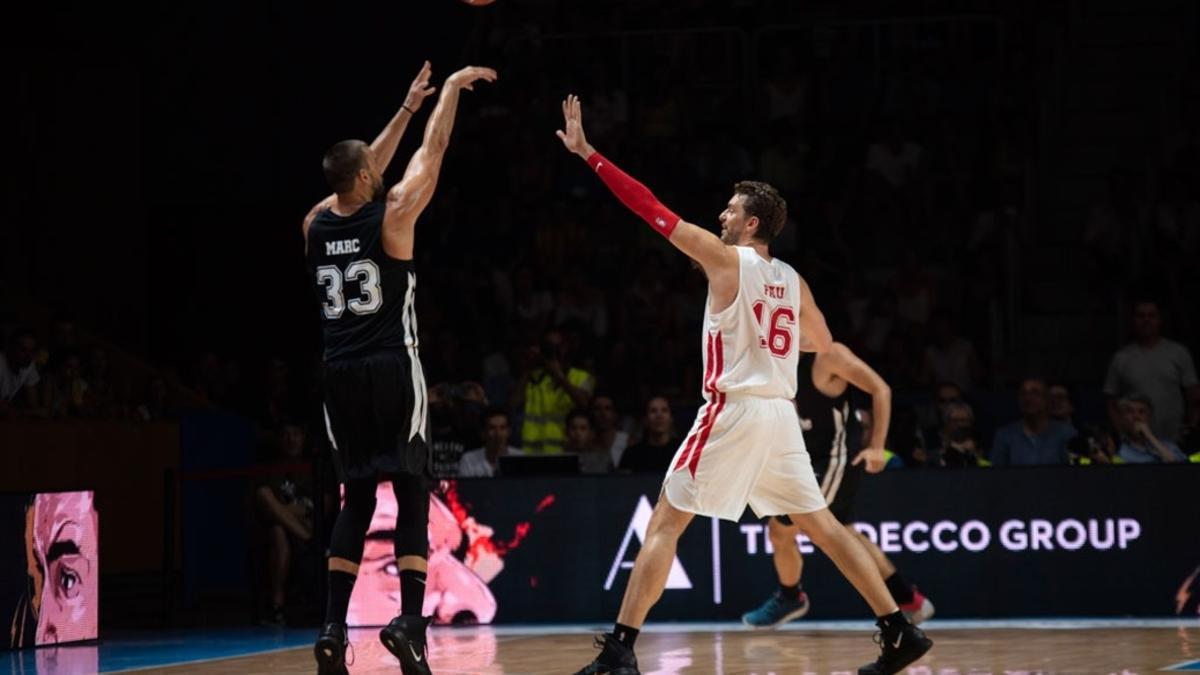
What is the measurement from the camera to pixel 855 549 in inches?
332

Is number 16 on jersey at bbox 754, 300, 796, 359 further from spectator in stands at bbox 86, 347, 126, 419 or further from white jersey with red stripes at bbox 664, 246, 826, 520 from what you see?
spectator in stands at bbox 86, 347, 126, 419

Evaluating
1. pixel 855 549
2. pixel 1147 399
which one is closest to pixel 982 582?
pixel 1147 399

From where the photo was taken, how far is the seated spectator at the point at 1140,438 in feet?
43.9

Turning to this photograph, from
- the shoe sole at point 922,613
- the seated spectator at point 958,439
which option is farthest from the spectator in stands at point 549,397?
Result: the shoe sole at point 922,613

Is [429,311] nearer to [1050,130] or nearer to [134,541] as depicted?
[134,541]

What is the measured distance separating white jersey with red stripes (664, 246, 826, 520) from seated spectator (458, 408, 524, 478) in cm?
561

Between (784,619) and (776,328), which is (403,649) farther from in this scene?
(784,619)

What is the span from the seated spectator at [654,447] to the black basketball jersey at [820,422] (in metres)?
2.18

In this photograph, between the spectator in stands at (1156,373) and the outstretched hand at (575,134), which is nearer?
the outstretched hand at (575,134)

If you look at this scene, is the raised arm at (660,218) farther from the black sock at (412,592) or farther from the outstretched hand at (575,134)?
the black sock at (412,592)

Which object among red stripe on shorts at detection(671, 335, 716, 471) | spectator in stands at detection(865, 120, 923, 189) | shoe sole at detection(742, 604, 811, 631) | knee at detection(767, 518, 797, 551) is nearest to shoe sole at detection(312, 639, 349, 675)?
red stripe on shorts at detection(671, 335, 716, 471)

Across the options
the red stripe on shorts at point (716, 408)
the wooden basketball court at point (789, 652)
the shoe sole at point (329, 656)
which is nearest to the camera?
the shoe sole at point (329, 656)

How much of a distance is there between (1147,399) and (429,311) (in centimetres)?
678

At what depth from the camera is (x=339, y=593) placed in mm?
8195
